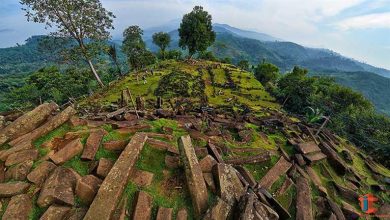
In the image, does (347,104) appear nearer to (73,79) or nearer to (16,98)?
(73,79)

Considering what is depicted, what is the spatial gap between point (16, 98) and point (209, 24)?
4545cm

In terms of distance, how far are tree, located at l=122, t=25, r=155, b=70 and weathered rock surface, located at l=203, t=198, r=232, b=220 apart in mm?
57352

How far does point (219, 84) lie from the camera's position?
52.4 meters

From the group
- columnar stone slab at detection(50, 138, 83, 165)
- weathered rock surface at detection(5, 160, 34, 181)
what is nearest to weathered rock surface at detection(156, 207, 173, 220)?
columnar stone slab at detection(50, 138, 83, 165)

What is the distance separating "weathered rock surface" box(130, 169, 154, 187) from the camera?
7371mm

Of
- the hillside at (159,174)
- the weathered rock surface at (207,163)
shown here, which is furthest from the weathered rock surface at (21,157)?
the weathered rock surface at (207,163)

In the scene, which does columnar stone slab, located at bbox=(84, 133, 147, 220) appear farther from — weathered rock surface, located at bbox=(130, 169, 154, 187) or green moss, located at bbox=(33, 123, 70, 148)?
green moss, located at bbox=(33, 123, 70, 148)

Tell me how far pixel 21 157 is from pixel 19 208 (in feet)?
5.85

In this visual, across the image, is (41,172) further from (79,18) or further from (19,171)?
(79,18)

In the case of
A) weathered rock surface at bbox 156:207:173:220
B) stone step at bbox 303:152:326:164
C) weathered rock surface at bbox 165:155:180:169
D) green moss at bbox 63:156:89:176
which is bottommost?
stone step at bbox 303:152:326:164

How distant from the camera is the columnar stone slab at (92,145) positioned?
7.86 m

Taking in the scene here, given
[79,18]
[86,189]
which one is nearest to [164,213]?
[86,189]

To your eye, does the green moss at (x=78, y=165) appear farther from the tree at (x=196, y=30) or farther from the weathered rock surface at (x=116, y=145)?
the tree at (x=196, y=30)

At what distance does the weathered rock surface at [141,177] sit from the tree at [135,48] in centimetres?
5580
